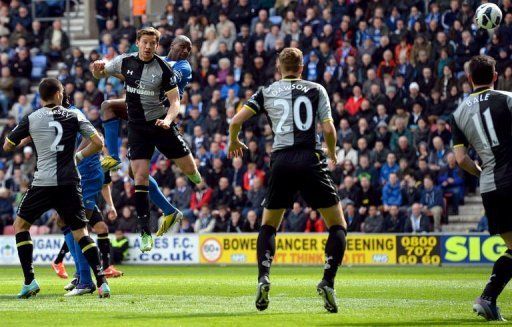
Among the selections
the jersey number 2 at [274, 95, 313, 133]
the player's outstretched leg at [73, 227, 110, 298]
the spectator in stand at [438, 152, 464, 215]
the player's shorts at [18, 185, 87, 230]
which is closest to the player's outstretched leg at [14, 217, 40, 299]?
the player's shorts at [18, 185, 87, 230]

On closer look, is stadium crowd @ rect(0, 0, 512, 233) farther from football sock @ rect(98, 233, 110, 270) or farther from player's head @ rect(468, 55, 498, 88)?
player's head @ rect(468, 55, 498, 88)

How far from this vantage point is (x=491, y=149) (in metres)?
10.9

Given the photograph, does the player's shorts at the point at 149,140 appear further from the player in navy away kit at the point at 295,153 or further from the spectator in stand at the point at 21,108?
the spectator in stand at the point at 21,108

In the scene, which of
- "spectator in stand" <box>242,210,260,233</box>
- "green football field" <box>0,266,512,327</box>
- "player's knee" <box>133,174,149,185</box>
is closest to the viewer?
"green football field" <box>0,266,512,327</box>

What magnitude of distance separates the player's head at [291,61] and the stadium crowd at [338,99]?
1451cm

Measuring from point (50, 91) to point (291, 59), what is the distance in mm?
3297

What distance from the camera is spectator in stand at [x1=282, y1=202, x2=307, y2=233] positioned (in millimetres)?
27016

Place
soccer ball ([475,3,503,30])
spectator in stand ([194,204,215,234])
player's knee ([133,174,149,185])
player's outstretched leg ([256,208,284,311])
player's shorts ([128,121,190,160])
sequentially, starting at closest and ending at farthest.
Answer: player's outstretched leg ([256,208,284,311])
player's shorts ([128,121,190,160])
player's knee ([133,174,149,185])
soccer ball ([475,3,503,30])
spectator in stand ([194,204,215,234])

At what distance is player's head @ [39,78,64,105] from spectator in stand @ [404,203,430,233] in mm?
13733

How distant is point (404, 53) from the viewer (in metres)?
28.2

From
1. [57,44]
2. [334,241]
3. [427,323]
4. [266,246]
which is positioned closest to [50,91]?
[266,246]

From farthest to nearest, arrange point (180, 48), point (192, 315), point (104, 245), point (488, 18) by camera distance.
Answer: point (488, 18) → point (104, 245) → point (180, 48) → point (192, 315)

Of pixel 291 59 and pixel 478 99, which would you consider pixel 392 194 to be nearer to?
pixel 291 59

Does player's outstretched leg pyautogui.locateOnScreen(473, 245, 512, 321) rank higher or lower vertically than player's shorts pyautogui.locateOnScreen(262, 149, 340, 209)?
lower
